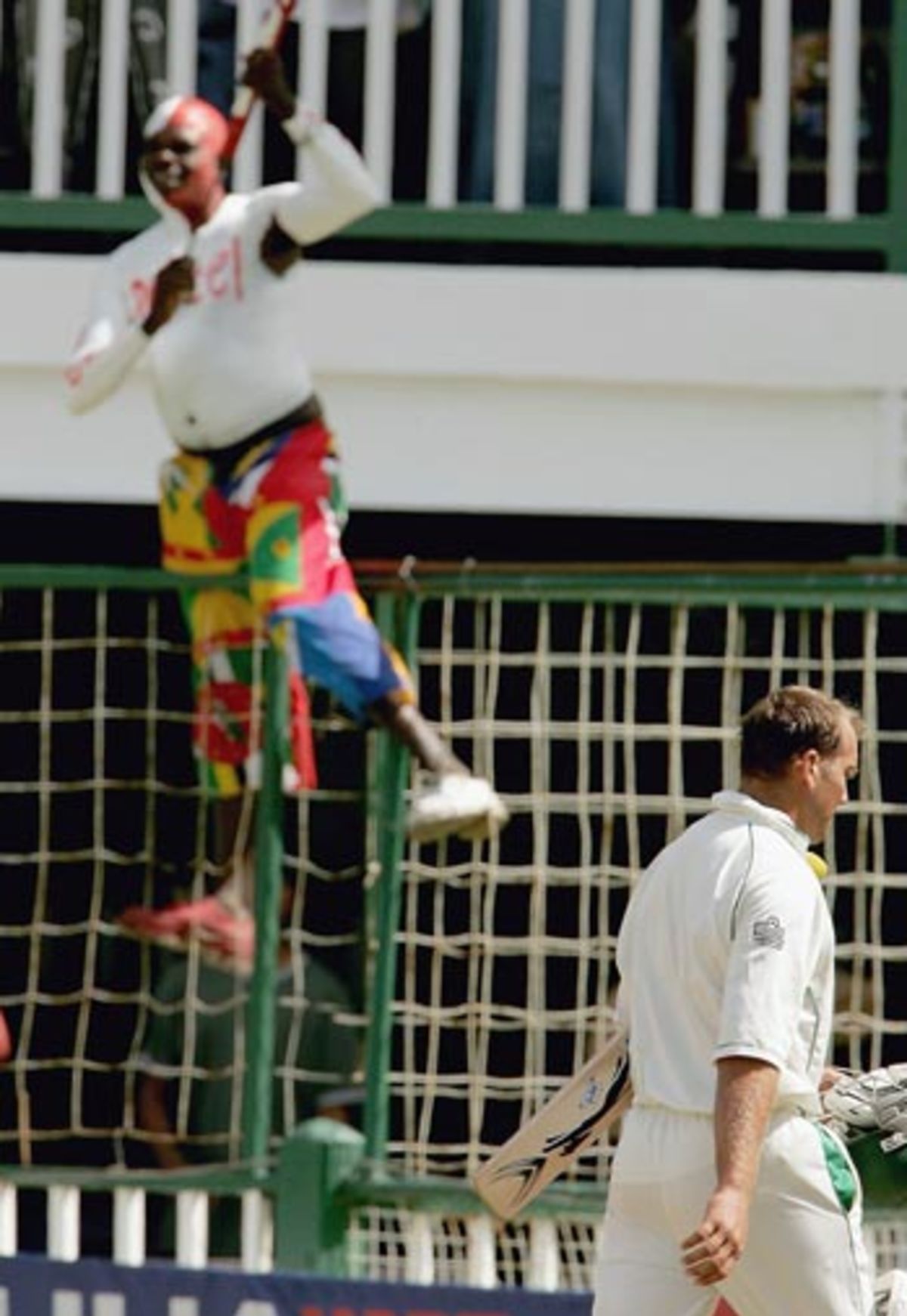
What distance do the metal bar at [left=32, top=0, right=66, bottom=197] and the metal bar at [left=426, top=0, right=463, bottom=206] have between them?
1044mm

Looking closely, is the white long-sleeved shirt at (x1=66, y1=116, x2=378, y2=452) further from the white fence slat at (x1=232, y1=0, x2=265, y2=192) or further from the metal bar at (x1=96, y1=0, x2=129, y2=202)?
the metal bar at (x1=96, y1=0, x2=129, y2=202)

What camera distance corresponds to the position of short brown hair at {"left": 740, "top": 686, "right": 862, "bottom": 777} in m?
7.11

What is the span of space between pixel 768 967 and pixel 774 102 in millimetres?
5333

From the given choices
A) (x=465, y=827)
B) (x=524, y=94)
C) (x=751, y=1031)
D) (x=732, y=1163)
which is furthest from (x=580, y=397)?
(x=732, y=1163)

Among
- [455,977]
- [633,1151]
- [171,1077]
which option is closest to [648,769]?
[455,977]

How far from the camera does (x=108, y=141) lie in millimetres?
12055

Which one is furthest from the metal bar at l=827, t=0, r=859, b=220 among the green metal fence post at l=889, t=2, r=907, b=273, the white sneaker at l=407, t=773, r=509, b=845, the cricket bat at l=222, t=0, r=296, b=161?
the white sneaker at l=407, t=773, r=509, b=845

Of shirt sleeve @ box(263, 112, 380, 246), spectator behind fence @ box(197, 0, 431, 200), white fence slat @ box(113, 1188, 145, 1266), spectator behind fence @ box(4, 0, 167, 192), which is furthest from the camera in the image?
spectator behind fence @ box(4, 0, 167, 192)

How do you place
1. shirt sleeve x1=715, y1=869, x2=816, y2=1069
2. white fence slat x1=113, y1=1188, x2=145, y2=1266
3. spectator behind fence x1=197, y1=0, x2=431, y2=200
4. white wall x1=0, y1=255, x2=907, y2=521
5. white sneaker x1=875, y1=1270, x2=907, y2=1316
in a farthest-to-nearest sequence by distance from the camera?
spectator behind fence x1=197, y1=0, x2=431, y2=200 < white wall x1=0, y1=255, x2=907, y2=521 < white fence slat x1=113, y1=1188, x2=145, y2=1266 < white sneaker x1=875, y1=1270, x2=907, y2=1316 < shirt sleeve x1=715, y1=869, x2=816, y2=1069

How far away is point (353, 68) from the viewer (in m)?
12.4

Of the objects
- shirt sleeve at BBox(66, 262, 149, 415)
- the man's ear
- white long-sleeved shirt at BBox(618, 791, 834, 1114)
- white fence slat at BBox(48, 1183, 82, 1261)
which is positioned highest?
shirt sleeve at BBox(66, 262, 149, 415)

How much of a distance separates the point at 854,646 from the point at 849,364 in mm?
1641

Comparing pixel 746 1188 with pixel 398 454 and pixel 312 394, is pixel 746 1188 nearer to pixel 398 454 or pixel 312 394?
pixel 312 394

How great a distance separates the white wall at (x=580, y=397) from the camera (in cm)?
1179
